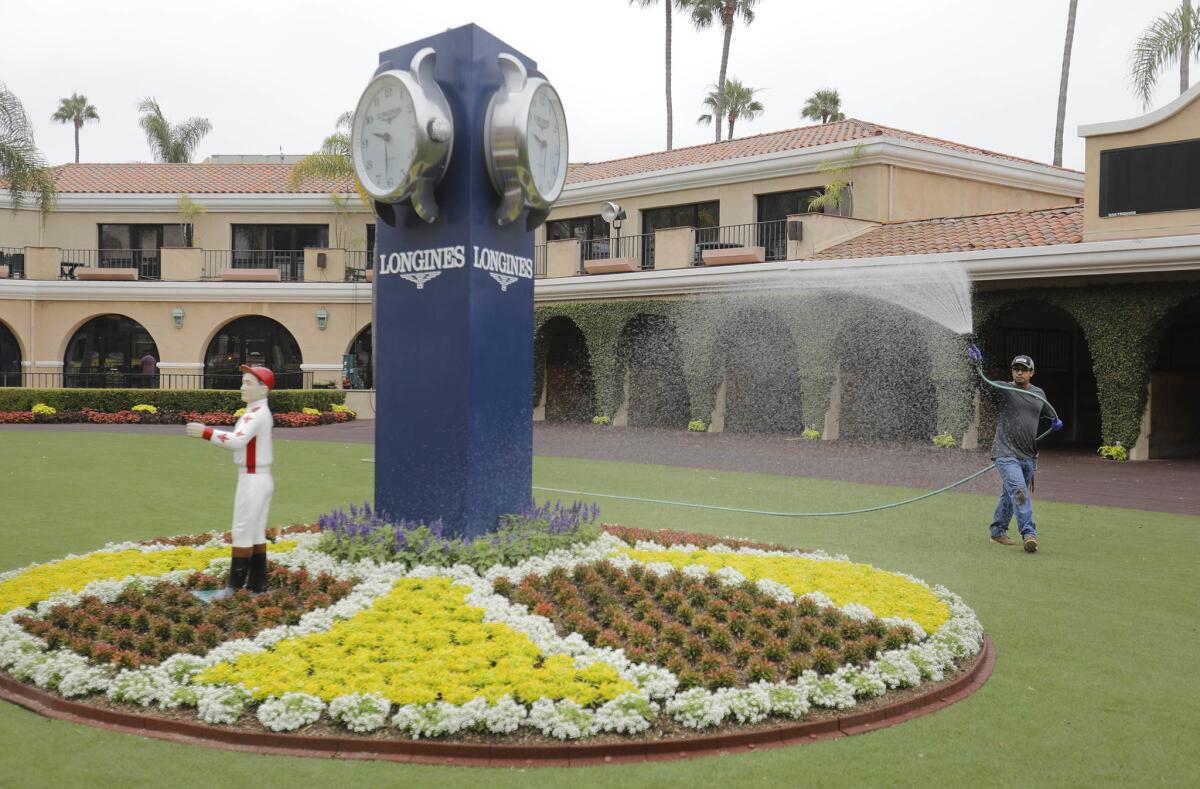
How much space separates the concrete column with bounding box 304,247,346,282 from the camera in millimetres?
34188

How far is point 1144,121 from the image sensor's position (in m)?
18.6

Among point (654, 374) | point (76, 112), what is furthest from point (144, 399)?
point (76, 112)

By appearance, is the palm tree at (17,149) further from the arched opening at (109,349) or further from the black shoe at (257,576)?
the black shoe at (257,576)

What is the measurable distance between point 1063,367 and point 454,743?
2298 centimetres

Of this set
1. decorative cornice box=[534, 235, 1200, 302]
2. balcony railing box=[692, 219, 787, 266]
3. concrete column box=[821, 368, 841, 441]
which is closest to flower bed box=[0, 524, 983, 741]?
decorative cornice box=[534, 235, 1200, 302]

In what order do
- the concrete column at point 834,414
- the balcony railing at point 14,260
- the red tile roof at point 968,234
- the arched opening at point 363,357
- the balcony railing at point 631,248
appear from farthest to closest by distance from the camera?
the arched opening at point 363,357, the balcony railing at point 14,260, the balcony railing at point 631,248, the concrete column at point 834,414, the red tile roof at point 968,234

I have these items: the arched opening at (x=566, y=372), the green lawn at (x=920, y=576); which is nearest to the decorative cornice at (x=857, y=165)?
the arched opening at (x=566, y=372)

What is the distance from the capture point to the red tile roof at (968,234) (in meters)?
20.3

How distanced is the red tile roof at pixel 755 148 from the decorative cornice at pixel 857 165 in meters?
0.34

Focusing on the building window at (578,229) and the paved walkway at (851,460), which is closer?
the paved walkway at (851,460)

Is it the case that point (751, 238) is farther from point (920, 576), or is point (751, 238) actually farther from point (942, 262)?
point (920, 576)

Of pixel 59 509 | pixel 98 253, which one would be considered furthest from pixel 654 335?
pixel 98 253

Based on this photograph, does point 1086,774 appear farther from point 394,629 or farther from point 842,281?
point 842,281

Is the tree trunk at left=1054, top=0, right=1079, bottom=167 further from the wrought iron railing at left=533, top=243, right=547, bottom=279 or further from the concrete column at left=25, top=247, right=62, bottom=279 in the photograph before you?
the concrete column at left=25, top=247, right=62, bottom=279
